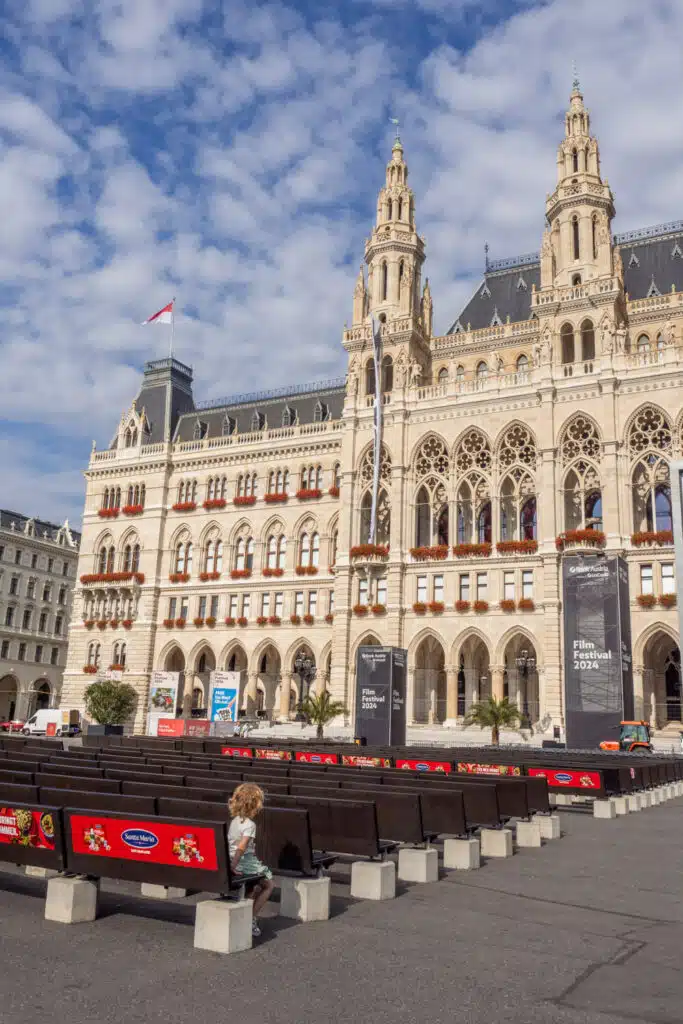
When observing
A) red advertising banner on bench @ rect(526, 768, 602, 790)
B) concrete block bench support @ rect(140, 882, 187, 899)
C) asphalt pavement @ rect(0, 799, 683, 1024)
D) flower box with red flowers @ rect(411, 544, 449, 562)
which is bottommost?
concrete block bench support @ rect(140, 882, 187, 899)

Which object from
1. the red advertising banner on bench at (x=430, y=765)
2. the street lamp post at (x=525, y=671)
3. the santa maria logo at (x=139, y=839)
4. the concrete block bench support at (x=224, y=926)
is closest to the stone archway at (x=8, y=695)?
the street lamp post at (x=525, y=671)

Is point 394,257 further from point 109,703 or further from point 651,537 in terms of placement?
point 109,703

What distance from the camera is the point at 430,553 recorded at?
49.6 meters

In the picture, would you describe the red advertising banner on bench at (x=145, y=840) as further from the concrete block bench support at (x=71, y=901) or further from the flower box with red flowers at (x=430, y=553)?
the flower box with red flowers at (x=430, y=553)

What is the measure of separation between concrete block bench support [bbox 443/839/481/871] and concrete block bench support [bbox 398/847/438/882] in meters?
0.96

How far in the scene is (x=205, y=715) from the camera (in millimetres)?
57969

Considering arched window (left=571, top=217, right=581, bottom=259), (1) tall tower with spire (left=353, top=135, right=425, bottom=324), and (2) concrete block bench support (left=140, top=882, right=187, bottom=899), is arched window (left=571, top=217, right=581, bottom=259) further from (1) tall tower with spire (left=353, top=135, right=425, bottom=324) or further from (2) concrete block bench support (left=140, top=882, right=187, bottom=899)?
(2) concrete block bench support (left=140, top=882, right=187, bottom=899)

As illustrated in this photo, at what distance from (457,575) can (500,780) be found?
35.5 meters

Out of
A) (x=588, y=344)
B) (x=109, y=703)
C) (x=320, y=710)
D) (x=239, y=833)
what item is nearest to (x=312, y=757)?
(x=239, y=833)

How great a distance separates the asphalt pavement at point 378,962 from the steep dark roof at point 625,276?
1989 inches

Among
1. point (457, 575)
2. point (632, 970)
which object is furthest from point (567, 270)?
point (632, 970)

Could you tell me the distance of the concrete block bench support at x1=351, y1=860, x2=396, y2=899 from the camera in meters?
9.41

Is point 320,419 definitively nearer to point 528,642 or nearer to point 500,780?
point 528,642

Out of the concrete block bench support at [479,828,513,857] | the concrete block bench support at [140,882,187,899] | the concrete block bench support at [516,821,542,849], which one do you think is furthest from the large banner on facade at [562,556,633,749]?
the concrete block bench support at [140,882,187,899]
